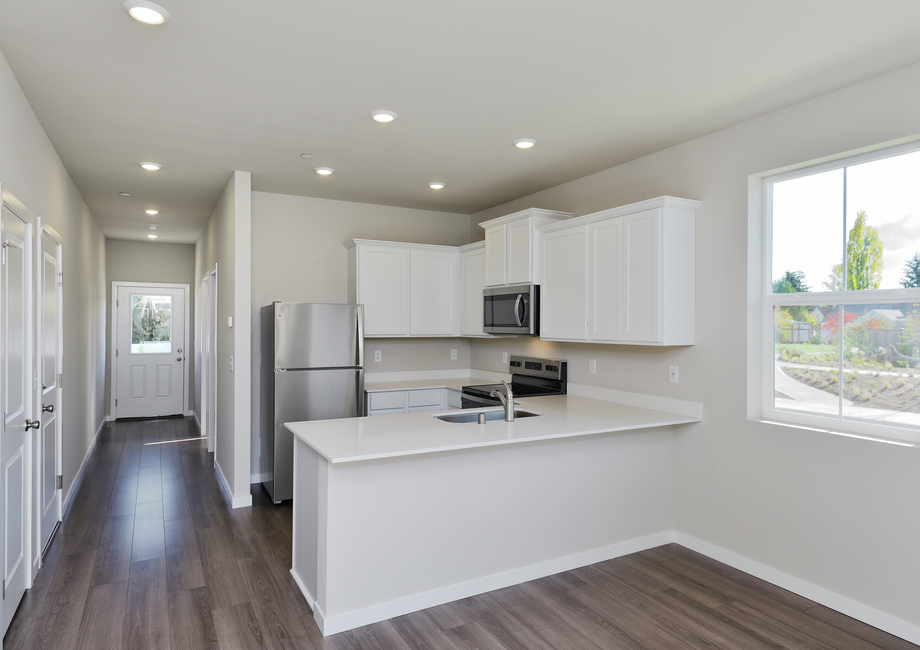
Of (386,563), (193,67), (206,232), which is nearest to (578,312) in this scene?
(386,563)

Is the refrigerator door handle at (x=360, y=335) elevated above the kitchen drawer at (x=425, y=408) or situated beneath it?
elevated above

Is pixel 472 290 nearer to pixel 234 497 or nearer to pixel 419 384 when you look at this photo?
pixel 419 384

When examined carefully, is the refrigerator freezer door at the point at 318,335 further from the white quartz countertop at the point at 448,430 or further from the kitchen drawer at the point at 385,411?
the white quartz countertop at the point at 448,430

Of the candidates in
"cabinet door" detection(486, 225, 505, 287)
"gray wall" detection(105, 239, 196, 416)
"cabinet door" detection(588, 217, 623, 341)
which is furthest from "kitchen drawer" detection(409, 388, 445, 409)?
"gray wall" detection(105, 239, 196, 416)

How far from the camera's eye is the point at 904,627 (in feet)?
8.16

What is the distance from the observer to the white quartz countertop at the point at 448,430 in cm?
255

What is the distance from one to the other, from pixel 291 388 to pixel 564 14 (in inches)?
129

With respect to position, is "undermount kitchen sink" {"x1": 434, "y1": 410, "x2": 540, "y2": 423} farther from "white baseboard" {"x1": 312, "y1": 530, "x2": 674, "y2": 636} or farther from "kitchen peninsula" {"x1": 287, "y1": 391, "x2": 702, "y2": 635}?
"white baseboard" {"x1": 312, "y1": 530, "x2": 674, "y2": 636}

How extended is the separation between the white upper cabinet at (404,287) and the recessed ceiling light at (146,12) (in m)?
2.84

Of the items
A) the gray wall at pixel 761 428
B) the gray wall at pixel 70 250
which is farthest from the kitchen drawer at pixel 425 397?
the gray wall at pixel 70 250

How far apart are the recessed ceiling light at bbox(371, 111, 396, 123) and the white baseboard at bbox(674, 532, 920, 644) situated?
3012 mm

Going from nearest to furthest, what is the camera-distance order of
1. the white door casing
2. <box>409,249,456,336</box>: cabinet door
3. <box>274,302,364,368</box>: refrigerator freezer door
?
<box>274,302,364,368</box>: refrigerator freezer door, <box>409,249,456,336</box>: cabinet door, the white door casing

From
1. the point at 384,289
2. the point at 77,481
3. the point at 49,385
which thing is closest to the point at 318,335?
the point at 384,289

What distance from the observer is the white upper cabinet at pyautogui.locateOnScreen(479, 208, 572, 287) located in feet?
13.7
